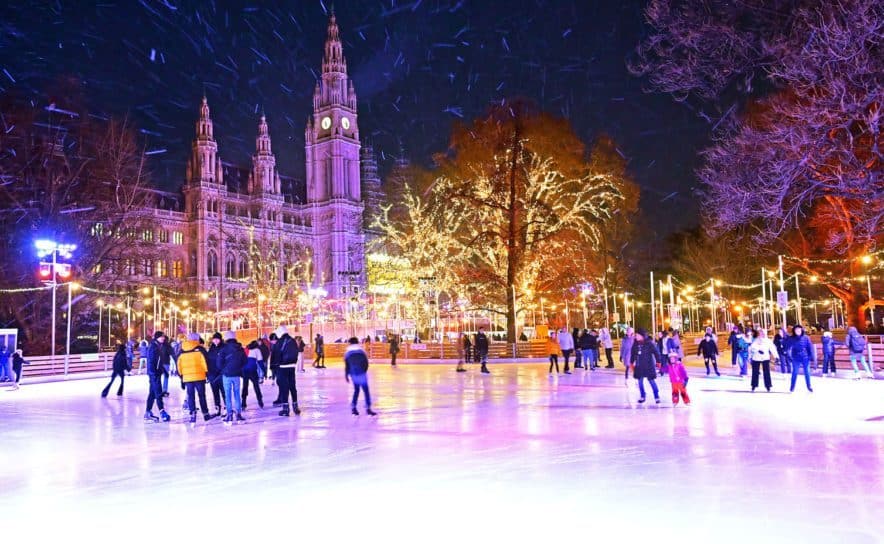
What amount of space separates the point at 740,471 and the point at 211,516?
175 inches

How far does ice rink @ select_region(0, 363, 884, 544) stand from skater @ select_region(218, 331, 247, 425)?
285mm

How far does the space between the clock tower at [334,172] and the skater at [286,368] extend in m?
77.0

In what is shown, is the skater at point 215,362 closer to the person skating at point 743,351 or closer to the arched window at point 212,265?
the person skating at point 743,351

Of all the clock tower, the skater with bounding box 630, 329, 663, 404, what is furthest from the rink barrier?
the clock tower

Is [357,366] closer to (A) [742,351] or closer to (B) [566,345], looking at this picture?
(B) [566,345]

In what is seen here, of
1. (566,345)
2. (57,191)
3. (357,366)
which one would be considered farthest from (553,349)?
(57,191)

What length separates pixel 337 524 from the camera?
191 inches

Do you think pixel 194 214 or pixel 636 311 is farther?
pixel 194 214

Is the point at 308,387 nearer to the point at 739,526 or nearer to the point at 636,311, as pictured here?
the point at 739,526

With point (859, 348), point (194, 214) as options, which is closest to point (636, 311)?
point (859, 348)

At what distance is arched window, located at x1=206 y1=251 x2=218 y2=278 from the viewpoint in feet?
263

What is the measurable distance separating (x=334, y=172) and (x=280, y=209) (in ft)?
27.8

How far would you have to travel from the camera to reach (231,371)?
10445 millimetres

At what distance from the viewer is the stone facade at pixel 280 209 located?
80500mm
